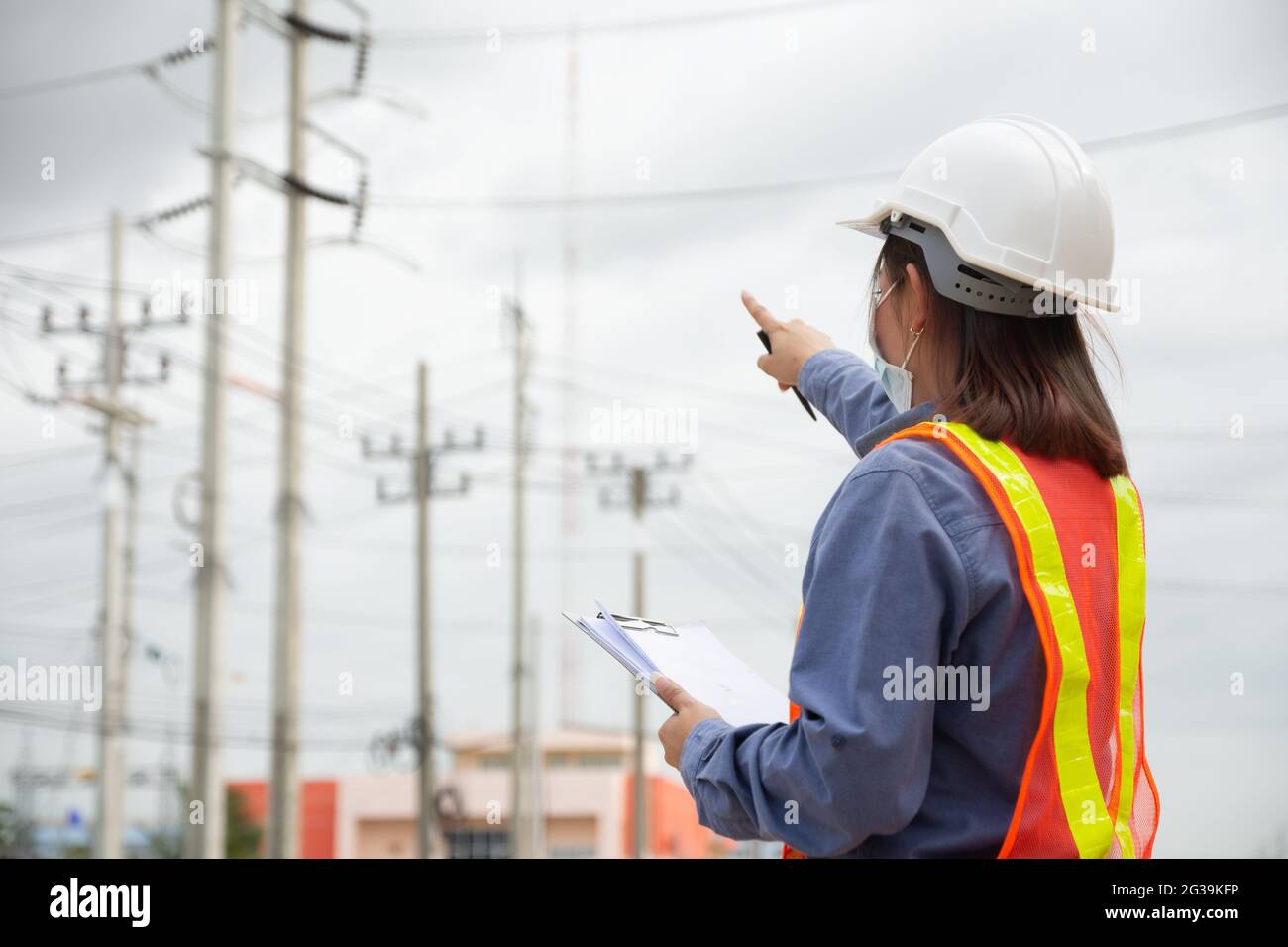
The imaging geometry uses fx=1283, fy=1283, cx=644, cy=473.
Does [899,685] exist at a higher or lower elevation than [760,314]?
lower

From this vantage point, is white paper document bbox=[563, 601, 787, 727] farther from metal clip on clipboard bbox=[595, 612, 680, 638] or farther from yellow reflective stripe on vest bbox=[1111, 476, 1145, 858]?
yellow reflective stripe on vest bbox=[1111, 476, 1145, 858]

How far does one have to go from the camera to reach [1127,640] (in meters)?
1.49

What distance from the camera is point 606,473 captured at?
19.4 metres

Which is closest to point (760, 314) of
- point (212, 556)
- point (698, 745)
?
point (698, 745)

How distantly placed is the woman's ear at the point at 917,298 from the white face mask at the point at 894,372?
0.04 feet

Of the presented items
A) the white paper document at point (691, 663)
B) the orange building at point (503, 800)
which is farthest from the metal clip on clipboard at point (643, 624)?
the orange building at point (503, 800)

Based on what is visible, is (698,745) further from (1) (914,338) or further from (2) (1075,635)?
(1) (914,338)

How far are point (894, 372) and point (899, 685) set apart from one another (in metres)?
0.46

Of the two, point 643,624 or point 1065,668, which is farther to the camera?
point 643,624

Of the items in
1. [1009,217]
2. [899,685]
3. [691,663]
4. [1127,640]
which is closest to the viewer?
[899,685]

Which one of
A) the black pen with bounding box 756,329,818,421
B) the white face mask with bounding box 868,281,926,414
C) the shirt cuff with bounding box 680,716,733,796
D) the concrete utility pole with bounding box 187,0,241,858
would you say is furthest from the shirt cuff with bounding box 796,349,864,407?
the concrete utility pole with bounding box 187,0,241,858
